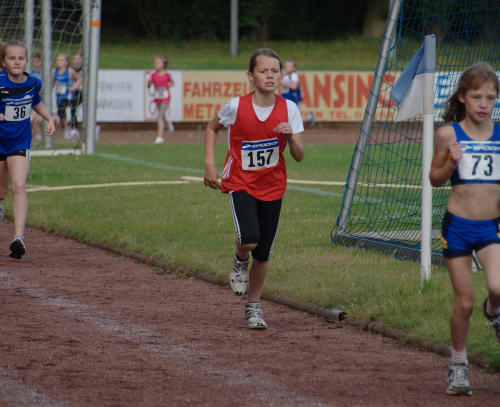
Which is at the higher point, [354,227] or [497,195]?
[497,195]

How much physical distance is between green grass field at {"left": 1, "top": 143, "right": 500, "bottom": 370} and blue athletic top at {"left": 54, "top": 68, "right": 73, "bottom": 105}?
16.0 ft

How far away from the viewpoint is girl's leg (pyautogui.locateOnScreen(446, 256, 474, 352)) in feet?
15.8

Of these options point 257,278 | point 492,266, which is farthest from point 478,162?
point 257,278

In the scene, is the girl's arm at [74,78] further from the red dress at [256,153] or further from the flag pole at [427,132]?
the red dress at [256,153]

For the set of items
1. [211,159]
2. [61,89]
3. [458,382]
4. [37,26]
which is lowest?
[458,382]

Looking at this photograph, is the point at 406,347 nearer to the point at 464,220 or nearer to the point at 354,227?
the point at 464,220

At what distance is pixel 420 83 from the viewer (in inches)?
269

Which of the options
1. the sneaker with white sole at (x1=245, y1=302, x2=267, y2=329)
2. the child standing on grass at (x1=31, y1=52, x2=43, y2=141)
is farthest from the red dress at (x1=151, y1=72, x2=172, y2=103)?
the sneaker with white sole at (x1=245, y1=302, x2=267, y2=329)

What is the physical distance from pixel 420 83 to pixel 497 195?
7.16 feet

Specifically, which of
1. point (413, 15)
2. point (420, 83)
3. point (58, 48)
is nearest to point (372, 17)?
point (58, 48)

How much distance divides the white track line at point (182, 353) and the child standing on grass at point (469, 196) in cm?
89

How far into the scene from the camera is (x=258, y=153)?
618cm

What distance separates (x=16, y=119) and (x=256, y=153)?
12.4ft

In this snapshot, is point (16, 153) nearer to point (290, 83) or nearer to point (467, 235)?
point (467, 235)
